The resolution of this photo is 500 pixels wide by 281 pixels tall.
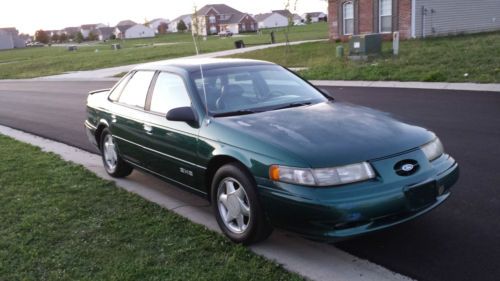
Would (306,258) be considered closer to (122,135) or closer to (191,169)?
(191,169)

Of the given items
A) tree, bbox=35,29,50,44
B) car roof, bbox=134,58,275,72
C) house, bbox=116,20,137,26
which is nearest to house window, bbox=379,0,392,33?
car roof, bbox=134,58,275,72

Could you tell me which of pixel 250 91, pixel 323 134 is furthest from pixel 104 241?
pixel 323 134

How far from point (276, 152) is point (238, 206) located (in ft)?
2.13

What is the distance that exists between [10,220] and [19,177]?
1.81 metres

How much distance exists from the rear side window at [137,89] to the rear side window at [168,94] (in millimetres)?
222

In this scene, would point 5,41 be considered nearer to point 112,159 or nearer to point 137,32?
point 137,32

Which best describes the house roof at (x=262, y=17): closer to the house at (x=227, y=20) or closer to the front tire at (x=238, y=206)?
the house at (x=227, y=20)

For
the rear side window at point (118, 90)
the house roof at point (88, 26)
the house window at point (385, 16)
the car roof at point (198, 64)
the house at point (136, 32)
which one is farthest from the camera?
the house roof at point (88, 26)

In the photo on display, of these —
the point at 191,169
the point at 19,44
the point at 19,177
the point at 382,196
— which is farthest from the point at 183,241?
the point at 19,44

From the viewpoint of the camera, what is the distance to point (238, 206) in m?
4.29

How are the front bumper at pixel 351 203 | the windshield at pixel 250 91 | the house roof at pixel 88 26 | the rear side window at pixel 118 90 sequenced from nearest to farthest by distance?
the front bumper at pixel 351 203 < the windshield at pixel 250 91 < the rear side window at pixel 118 90 < the house roof at pixel 88 26

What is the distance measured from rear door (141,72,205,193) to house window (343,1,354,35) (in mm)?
24131

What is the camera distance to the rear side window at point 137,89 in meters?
5.78

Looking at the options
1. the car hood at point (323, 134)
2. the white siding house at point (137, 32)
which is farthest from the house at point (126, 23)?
the car hood at point (323, 134)
